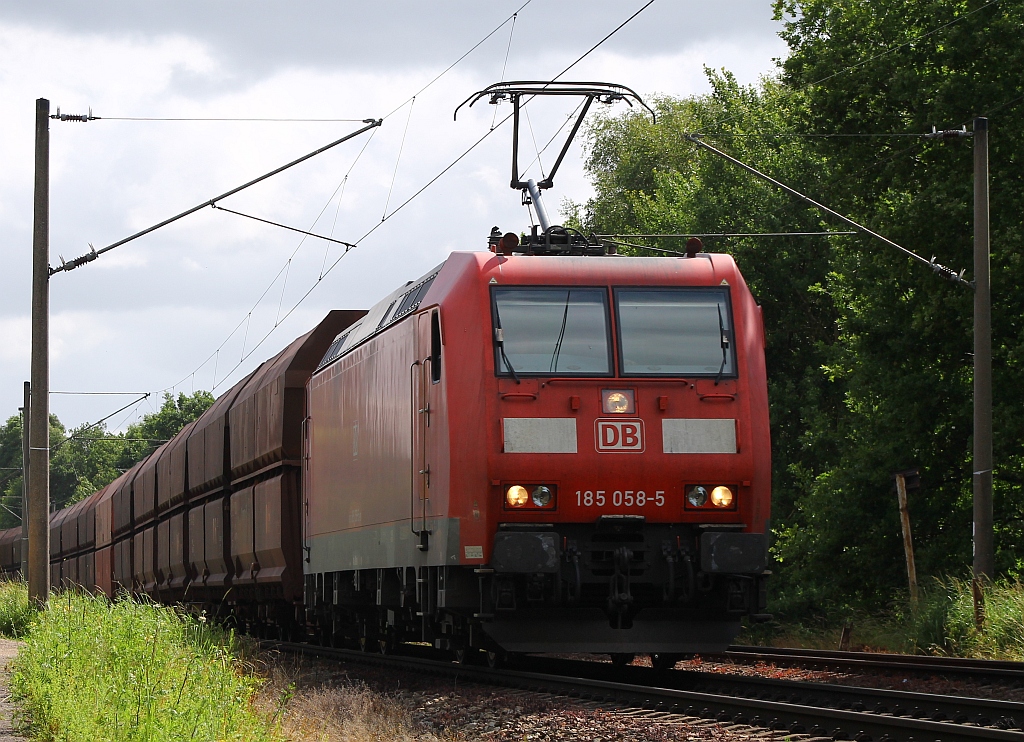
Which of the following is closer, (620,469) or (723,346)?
(620,469)

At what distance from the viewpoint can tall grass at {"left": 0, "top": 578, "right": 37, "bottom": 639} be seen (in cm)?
2171

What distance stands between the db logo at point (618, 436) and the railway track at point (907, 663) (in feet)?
10.4

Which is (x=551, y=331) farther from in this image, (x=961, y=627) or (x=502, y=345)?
(x=961, y=627)

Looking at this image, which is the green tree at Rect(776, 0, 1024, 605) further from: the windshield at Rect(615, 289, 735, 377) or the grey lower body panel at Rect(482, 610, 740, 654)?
the grey lower body panel at Rect(482, 610, 740, 654)

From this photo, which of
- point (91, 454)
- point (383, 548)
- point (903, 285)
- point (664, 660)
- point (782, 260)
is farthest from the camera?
point (91, 454)

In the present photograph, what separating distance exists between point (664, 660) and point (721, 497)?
2224 mm

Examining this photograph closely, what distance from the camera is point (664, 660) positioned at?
45.1 ft

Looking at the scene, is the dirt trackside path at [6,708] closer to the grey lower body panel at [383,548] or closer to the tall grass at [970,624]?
the grey lower body panel at [383,548]

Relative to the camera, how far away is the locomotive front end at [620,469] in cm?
1203

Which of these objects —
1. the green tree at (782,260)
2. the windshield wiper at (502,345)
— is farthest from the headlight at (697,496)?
the green tree at (782,260)

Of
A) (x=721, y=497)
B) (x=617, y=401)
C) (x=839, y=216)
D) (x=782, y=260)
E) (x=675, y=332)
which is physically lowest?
(x=721, y=497)

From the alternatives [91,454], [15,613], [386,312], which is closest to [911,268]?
[386,312]

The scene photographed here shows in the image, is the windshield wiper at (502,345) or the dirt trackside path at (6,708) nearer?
the dirt trackside path at (6,708)

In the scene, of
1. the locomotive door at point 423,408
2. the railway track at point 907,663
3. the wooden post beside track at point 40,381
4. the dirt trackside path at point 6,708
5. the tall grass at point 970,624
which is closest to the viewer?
the dirt trackside path at point 6,708
